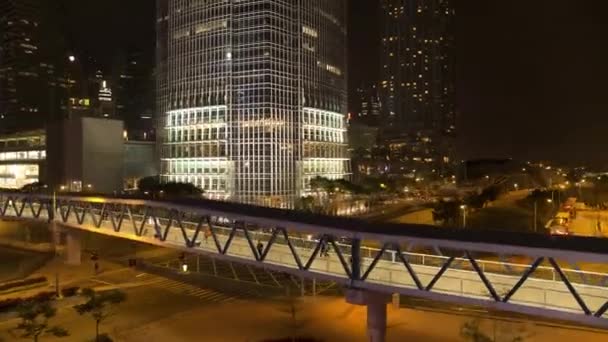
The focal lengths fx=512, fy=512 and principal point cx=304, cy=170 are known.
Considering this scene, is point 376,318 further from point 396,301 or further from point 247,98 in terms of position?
point 247,98

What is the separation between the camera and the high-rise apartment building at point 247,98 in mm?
86938

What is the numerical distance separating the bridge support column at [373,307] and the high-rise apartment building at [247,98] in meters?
61.6

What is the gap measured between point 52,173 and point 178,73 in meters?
30.6

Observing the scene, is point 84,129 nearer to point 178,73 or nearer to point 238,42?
point 178,73

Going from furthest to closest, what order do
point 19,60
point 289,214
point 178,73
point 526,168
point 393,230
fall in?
1. point 526,168
2. point 19,60
3. point 178,73
4. point 289,214
5. point 393,230

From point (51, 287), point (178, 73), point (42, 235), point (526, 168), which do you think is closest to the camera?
point (51, 287)

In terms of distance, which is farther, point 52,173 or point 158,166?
point 158,166

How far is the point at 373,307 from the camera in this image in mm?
24641

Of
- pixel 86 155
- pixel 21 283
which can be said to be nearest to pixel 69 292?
pixel 21 283

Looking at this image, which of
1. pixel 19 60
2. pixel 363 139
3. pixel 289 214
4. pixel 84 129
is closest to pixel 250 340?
pixel 289 214

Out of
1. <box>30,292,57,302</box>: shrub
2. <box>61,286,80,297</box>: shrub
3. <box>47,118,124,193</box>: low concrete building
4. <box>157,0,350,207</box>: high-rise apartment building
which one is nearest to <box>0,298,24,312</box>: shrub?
<box>30,292,57,302</box>: shrub

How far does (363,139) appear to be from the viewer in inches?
7215

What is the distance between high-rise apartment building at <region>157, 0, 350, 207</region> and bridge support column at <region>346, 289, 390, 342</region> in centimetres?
6159

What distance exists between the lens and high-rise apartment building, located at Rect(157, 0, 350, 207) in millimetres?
86938
